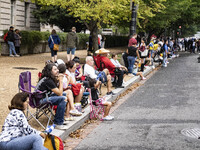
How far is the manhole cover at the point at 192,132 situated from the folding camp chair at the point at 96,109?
2.03m

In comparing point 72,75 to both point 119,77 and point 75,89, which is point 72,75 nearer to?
point 75,89

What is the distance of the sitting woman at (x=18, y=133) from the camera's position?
4805 millimetres

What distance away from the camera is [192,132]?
7266 mm

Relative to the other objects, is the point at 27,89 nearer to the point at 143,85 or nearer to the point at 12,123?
the point at 12,123

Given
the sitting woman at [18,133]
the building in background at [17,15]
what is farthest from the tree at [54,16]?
the sitting woman at [18,133]

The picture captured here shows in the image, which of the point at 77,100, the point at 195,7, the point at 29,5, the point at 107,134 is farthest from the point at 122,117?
the point at 195,7

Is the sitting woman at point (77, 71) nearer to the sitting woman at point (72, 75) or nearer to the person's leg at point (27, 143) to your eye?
the sitting woman at point (72, 75)

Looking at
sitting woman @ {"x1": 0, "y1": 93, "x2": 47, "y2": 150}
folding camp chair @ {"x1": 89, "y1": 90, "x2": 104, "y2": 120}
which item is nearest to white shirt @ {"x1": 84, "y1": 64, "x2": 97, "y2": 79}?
folding camp chair @ {"x1": 89, "y1": 90, "x2": 104, "y2": 120}

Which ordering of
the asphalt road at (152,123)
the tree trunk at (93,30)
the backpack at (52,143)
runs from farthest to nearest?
the tree trunk at (93,30) < the asphalt road at (152,123) < the backpack at (52,143)

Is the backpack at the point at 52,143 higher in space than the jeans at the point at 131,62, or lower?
lower

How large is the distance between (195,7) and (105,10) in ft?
91.1

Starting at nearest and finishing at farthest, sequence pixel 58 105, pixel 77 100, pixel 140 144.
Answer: pixel 140 144 < pixel 58 105 < pixel 77 100

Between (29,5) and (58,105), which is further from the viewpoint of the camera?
(29,5)

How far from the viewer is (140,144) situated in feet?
21.1
